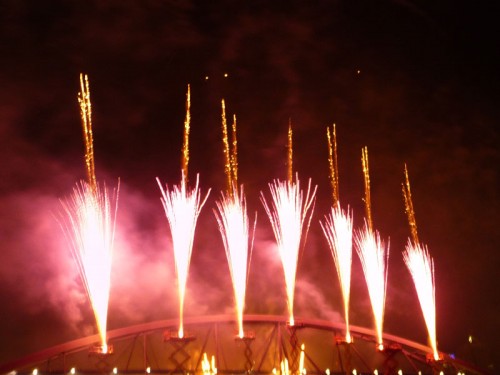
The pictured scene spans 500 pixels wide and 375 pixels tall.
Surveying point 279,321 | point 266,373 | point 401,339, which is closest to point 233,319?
point 279,321

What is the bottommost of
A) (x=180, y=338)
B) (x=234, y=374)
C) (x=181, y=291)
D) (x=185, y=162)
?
(x=234, y=374)

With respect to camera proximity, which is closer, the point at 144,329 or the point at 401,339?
the point at 144,329

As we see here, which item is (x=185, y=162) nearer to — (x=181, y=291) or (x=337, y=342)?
(x=181, y=291)

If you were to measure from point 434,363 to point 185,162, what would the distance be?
1594 cm

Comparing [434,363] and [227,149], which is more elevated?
[227,149]

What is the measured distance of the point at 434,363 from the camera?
1062 inches

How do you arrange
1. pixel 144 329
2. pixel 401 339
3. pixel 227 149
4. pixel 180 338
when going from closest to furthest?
pixel 180 338, pixel 227 149, pixel 144 329, pixel 401 339

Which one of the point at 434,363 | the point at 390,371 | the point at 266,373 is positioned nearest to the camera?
the point at 390,371

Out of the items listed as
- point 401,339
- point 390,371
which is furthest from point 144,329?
point 401,339

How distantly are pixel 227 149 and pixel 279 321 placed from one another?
376 inches

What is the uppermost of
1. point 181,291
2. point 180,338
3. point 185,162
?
point 185,162

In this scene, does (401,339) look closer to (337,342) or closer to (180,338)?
(337,342)

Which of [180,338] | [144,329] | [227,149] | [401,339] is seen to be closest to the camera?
[180,338]

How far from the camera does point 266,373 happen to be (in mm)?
32375
